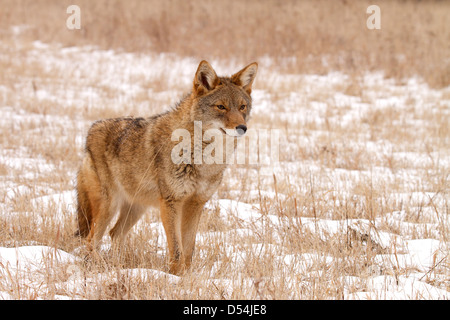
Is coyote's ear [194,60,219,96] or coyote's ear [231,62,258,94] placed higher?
coyote's ear [231,62,258,94]

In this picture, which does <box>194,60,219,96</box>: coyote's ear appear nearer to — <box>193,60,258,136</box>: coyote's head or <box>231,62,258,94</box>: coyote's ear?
<box>193,60,258,136</box>: coyote's head

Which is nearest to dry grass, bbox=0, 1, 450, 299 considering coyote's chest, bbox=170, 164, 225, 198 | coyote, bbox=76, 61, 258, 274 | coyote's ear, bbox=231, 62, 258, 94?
coyote, bbox=76, 61, 258, 274

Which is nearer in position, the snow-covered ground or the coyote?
the snow-covered ground

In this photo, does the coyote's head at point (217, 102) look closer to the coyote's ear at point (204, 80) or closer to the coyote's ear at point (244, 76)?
the coyote's ear at point (204, 80)

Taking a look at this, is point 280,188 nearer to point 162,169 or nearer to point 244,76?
point 244,76

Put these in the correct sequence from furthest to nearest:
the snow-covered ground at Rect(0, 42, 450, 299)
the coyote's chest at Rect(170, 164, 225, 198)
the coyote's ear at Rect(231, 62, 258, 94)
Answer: the coyote's ear at Rect(231, 62, 258, 94) < the coyote's chest at Rect(170, 164, 225, 198) < the snow-covered ground at Rect(0, 42, 450, 299)

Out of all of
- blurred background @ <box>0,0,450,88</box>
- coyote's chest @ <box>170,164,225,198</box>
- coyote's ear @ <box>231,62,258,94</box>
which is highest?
blurred background @ <box>0,0,450,88</box>

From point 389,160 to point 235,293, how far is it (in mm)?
5648

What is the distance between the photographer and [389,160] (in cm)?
805

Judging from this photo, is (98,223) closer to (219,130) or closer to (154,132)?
(154,132)

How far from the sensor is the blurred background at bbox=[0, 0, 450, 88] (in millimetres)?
15680

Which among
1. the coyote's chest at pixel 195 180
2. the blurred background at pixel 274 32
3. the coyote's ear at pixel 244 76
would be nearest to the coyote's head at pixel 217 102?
the coyote's ear at pixel 244 76

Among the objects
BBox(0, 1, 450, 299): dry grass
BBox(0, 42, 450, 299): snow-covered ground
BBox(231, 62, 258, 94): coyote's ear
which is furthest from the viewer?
BBox(231, 62, 258, 94): coyote's ear

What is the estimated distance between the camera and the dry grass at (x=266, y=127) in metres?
3.84
